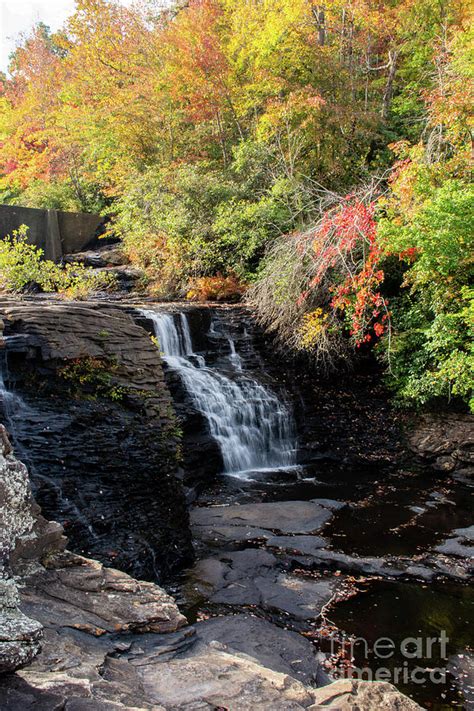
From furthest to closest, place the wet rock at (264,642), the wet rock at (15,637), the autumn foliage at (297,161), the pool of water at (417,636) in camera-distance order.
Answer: the autumn foliage at (297,161) → the pool of water at (417,636) → the wet rock at (264,642) → the wet rock at (15,637)

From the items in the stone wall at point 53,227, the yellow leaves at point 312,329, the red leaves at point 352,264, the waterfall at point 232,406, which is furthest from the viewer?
the stone wall at point 53,227

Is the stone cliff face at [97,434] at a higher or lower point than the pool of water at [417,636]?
higher

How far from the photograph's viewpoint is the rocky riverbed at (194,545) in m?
3.39

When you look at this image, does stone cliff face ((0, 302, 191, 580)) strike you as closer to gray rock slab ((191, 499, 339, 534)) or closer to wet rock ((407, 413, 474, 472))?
gray rock slab ((191, 499, 339, 534))

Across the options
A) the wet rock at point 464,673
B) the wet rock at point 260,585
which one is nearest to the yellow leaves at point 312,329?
the wet rock at point 260,585

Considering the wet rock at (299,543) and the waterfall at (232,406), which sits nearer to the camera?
the wet rock at (299,543)

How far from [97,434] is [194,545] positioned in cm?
195

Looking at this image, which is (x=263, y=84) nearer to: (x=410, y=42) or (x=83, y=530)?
(x=410, y=42)

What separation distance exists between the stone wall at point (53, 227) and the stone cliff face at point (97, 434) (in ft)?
36.7

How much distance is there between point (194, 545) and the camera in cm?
694

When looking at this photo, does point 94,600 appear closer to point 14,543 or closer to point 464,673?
point 14,543

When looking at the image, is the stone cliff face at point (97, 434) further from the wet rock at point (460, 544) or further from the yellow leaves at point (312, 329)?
the yellow leaves at point (312, 329)

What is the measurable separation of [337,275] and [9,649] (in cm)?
963

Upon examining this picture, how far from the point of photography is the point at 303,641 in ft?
16.4
